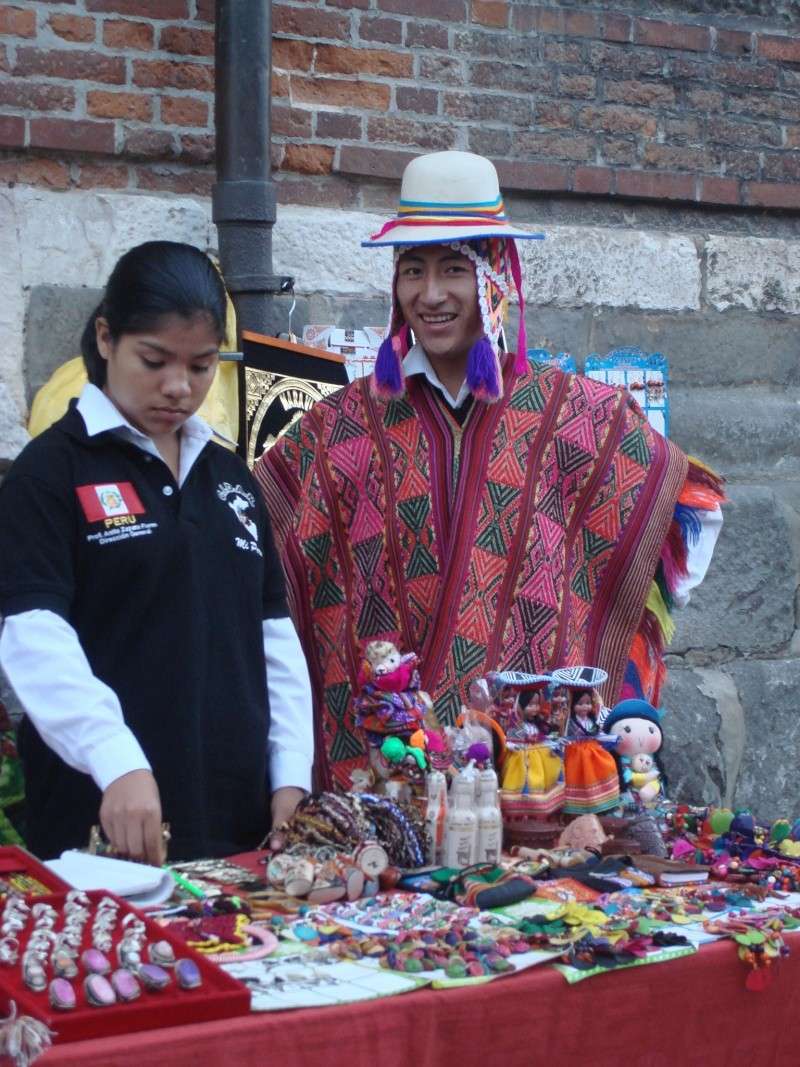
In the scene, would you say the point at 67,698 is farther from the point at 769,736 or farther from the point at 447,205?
the point at 769,736

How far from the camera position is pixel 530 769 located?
3014mm

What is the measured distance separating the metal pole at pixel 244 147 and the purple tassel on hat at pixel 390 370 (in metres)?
0.95

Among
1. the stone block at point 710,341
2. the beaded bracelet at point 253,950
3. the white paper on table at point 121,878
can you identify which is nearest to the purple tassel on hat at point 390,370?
the white paper on table at point 121,878

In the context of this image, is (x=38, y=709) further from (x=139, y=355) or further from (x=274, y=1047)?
(x=274, y=1047)

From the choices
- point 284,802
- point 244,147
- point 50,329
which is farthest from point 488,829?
point 244,147

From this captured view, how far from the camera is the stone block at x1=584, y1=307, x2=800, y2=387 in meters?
5.70

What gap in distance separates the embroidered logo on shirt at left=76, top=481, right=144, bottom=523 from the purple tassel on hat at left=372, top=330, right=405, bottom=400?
1.06 meters

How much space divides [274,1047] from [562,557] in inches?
76.0

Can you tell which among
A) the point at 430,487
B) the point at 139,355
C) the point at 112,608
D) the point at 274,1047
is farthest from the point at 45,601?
the point at 430,487

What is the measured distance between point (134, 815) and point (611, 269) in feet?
11.1

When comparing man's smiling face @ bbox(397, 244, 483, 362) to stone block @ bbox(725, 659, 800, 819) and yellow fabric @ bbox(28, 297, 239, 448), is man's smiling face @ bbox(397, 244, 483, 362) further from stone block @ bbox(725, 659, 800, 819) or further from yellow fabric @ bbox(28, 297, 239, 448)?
stone block @ bbox(725, 659, 800, 819)

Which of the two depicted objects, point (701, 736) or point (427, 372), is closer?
point (427, 372)

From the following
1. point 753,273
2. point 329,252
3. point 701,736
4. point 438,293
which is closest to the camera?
point 438,293

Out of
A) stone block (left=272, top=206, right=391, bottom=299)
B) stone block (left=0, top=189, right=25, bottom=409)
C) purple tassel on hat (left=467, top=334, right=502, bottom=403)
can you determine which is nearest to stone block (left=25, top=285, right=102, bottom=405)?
stone block (left=0, top=189, right=25, bottom=409)
